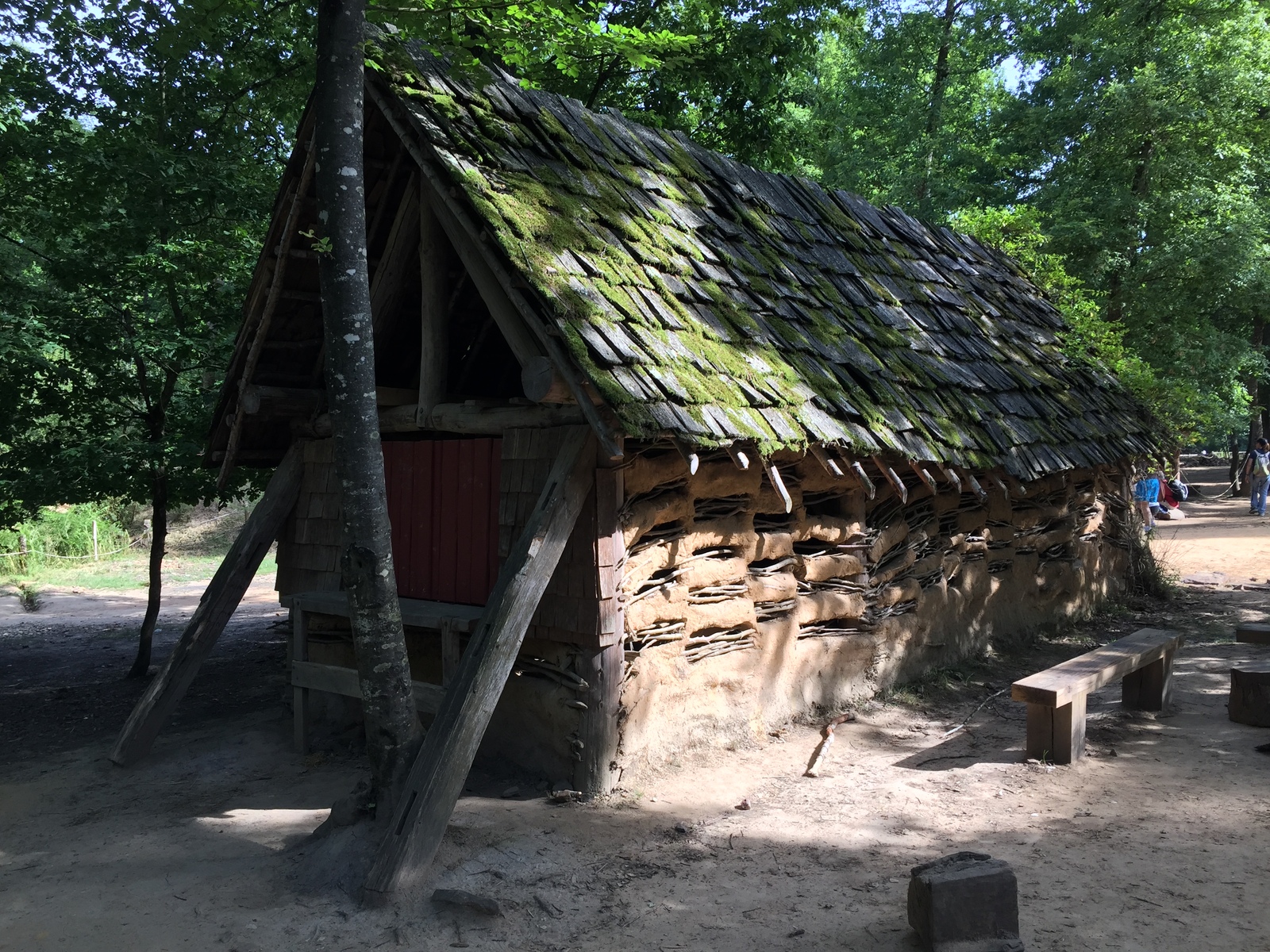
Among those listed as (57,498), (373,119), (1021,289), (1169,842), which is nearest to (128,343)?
(57,498)

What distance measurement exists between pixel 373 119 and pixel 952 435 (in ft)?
16.1

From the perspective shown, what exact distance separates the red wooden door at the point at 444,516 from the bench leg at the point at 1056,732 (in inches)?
146

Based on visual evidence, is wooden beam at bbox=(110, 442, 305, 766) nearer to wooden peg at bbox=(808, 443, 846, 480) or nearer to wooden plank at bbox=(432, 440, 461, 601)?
wooden plank at bbox=(432, 440, 461, 601)

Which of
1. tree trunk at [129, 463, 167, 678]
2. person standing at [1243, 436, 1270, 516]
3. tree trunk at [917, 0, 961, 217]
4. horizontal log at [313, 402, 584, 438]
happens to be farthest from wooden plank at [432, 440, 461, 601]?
person standing at [1243, 436, 1270, 516]

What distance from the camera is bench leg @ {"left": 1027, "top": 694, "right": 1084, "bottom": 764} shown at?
5.99 meters

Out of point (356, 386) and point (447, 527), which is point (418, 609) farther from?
point (356, 386)

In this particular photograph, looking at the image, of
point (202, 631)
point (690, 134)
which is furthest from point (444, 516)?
point (690, 134)

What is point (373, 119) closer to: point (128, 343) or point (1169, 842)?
point (128, 343)

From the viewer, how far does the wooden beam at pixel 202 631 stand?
21.6 ft

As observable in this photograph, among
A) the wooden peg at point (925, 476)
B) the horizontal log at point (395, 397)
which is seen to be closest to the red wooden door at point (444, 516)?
the horizontal log at point (395, 397)

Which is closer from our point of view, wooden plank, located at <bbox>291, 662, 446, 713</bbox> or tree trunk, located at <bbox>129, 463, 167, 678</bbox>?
wooden plank, located at <bbox>291, 662, 446, 713</bbox>

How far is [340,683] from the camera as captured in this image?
20.8 ft

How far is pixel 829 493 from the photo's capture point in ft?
23.6

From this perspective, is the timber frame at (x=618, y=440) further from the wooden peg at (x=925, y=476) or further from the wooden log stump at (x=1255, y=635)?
the wooden log stump at (x=1255, y=635)
